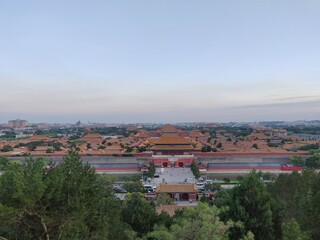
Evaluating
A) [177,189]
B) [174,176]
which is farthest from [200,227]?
[174,176]

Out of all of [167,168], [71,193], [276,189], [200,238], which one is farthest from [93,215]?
[167,168]

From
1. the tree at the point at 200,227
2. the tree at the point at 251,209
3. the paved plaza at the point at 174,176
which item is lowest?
the paved plaza at the point at 174,176

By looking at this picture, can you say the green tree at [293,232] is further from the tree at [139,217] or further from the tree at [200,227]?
the tree at [139,217]

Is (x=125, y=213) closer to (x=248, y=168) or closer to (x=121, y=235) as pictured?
(x=121, y=235)

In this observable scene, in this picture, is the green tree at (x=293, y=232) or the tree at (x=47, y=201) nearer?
the tree at (x=47, y=201)

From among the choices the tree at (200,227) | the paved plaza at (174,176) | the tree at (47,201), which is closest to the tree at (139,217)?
the tree at (47,201)

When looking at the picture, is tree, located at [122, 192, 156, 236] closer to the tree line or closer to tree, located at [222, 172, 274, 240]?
the tree line

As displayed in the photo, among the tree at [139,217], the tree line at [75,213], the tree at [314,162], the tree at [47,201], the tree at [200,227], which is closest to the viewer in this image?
the tree at [47,201]

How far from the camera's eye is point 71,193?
7.01 metres

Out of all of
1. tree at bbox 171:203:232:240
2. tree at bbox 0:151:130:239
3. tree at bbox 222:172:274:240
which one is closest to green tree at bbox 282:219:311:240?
tree at bbox 171:203:232:240

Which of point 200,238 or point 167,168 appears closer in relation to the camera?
point 200,238

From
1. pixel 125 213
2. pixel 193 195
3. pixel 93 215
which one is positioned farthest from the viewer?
pixel 193 195

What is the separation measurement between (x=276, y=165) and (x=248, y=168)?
2.37m

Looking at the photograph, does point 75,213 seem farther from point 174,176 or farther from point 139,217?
point 174,176
